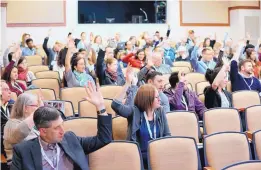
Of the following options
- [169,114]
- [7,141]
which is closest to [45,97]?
[169,114]

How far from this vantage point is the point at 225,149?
3.89m

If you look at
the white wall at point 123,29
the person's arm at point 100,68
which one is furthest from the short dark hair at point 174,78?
the white wall at point 123,29

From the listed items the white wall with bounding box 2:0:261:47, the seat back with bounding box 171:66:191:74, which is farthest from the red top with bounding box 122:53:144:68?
the white wall with bounding box 2:0:261:47

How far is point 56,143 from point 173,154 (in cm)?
119

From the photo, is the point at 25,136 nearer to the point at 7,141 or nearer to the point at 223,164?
the point at 7,141

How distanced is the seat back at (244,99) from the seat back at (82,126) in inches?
92.7

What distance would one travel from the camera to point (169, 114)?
179 inches

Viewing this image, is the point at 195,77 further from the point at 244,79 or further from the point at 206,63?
the point at 244,79

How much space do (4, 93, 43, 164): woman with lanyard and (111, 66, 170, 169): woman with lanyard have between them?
0.86 metres

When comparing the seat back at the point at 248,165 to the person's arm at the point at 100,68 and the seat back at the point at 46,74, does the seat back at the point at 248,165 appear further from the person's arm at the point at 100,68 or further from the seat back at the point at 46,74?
the seat back at the point at 46,74

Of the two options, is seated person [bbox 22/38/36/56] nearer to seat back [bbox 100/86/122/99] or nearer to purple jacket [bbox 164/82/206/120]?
seat back [bbox 100/86/122/99]

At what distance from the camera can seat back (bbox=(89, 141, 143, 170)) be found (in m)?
3.55

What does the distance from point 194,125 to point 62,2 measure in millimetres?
10132

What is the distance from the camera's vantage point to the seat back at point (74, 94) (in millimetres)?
5812
